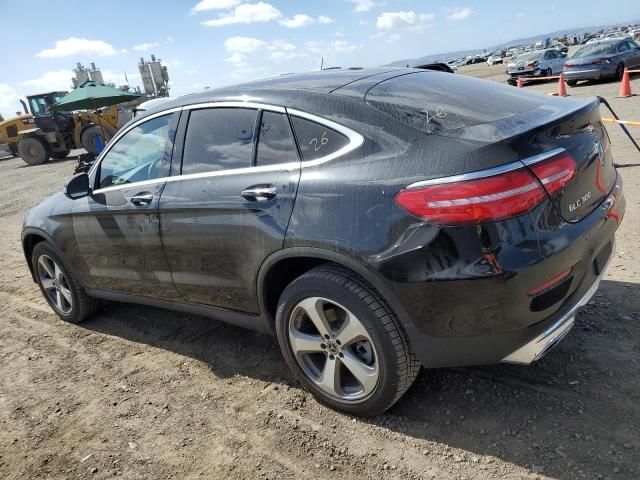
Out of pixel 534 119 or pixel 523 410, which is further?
pixel 523 410

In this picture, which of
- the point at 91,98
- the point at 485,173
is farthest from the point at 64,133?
the point at 485,173

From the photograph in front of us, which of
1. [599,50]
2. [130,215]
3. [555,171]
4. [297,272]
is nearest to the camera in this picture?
[555,171]

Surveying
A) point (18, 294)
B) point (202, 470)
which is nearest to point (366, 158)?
→ point (202, 470)

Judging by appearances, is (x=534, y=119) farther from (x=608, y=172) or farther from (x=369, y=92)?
(x=369, y=92)

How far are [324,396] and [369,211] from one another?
3.63 ft

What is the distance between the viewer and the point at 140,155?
352cm

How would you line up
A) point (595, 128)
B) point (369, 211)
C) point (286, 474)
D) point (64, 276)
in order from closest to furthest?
point (369, 211) < point (286, 474) < point (595, 128) < point (64, 276)

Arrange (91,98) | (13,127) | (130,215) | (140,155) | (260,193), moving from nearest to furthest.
Result: (260,193) < (130,215) < (140,155) < (91,98) < (13,127)

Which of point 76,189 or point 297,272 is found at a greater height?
point 76,189

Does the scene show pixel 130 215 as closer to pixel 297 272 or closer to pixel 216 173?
pixel 216 173

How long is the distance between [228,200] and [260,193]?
0.25m

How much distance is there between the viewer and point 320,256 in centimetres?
244

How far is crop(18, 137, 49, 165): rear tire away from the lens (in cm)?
2008

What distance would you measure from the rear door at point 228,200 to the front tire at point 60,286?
4.65ft
